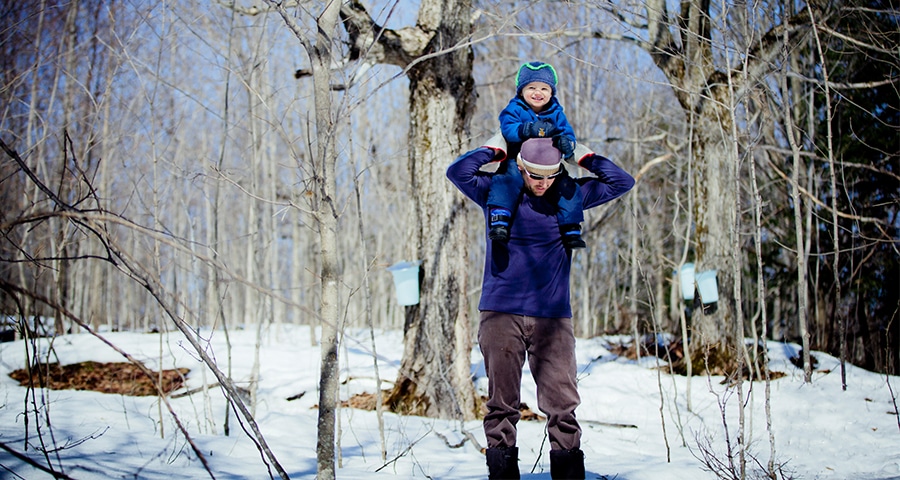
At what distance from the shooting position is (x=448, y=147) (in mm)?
4879

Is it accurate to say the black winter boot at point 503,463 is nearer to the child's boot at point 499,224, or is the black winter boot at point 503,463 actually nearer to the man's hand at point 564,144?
the child's boot at point 499,224

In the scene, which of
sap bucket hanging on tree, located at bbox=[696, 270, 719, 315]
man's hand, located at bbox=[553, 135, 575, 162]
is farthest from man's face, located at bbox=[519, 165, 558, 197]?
sap bucket hanging on tree, located at bbox=[696, 270, 719, 315]

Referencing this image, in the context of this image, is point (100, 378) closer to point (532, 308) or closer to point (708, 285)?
point (532, 308)

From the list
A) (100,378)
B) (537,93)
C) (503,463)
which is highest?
(537,93)

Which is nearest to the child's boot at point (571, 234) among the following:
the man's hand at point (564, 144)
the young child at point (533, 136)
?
the young child at point (533, 136)

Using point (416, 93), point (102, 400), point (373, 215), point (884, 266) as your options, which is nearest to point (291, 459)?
point (102, 400)

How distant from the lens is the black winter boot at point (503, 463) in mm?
2354

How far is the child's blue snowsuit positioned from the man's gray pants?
0.46 meters

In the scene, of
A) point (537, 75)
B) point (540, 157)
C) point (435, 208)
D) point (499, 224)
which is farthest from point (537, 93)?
point (435, 208)

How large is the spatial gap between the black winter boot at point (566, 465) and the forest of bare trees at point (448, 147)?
881mm

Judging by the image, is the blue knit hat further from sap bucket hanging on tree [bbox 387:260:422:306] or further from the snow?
sap bucket hanging on tree [bbox 387:260:422:306]

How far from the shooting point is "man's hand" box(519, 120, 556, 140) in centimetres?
248

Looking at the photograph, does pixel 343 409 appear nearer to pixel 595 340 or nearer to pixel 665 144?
pixel 595 340

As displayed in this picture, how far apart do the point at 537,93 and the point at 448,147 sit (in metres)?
2.32
